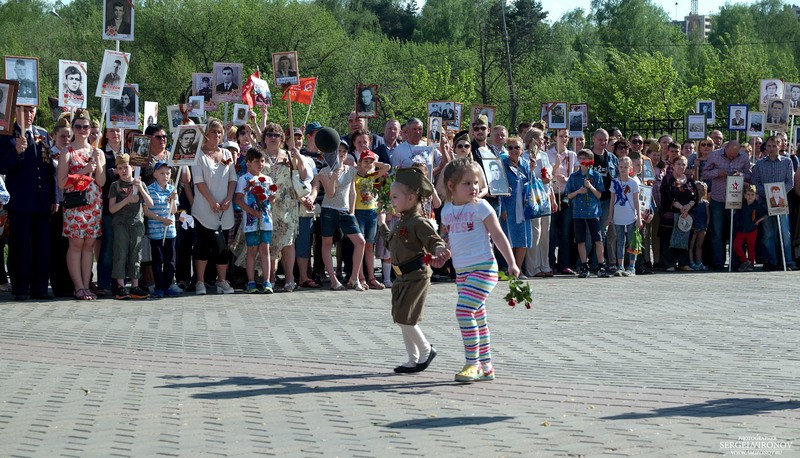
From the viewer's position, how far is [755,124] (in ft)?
71.1

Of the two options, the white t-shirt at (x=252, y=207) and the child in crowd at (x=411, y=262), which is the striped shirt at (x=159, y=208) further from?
the child in crowd at (x=411, y=262)

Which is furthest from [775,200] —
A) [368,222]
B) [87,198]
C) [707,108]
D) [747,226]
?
[87,198]

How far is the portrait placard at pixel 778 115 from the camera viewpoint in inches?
835

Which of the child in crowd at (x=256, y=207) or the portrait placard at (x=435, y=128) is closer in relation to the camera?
the child in crowd at (x=256, y=207)

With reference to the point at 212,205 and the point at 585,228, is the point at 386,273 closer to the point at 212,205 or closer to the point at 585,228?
the point at 212,205

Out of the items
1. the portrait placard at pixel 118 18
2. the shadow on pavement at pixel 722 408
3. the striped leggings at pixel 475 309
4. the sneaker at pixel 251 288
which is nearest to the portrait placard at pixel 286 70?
the portrait placard at pixel 118 18

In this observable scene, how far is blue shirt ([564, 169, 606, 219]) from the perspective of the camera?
17719mm

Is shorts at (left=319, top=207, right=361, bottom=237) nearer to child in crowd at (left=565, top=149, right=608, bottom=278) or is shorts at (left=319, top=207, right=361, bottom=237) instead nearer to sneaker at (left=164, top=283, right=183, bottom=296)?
sneaker at (left=164, top=283, right=183, bottom=296)

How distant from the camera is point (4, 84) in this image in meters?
13.4

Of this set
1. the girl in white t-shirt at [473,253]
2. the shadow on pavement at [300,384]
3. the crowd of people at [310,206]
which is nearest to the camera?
the shadow on pavement at [300,384]

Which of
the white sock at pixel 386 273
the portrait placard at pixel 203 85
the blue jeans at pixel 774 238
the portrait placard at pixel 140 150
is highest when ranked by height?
the portrait placard at pixel 203 85

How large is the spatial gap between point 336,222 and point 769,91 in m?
10.3

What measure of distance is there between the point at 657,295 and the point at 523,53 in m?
49.6

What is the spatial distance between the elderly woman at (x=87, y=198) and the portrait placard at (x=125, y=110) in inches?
50.3
